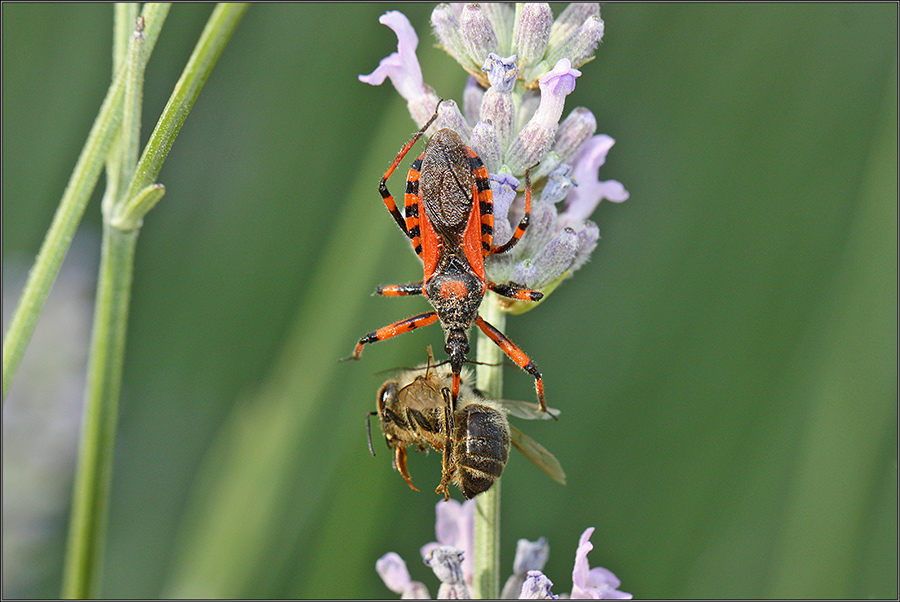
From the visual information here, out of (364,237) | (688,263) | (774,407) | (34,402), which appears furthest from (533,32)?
(34,402)

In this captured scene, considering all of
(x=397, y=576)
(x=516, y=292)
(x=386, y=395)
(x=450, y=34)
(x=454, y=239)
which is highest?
(x=450, y=34)

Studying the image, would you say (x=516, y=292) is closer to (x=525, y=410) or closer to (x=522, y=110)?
(x=525, y=410)

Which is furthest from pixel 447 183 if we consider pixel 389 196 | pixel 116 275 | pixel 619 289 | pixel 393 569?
pixel 619 289

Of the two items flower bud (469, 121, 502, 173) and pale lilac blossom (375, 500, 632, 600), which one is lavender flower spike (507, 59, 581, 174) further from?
pale lilac blossom (375, 500, 632, 600)

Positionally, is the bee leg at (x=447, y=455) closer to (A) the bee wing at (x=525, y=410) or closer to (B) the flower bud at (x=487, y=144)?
(A) the bee wing at (x=525, y=410)

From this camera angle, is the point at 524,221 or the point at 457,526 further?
the point at 457,526

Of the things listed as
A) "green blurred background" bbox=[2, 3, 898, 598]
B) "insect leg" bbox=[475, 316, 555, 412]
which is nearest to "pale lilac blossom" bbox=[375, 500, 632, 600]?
"insect leg" bbox=[475, 316, 555, 412]
